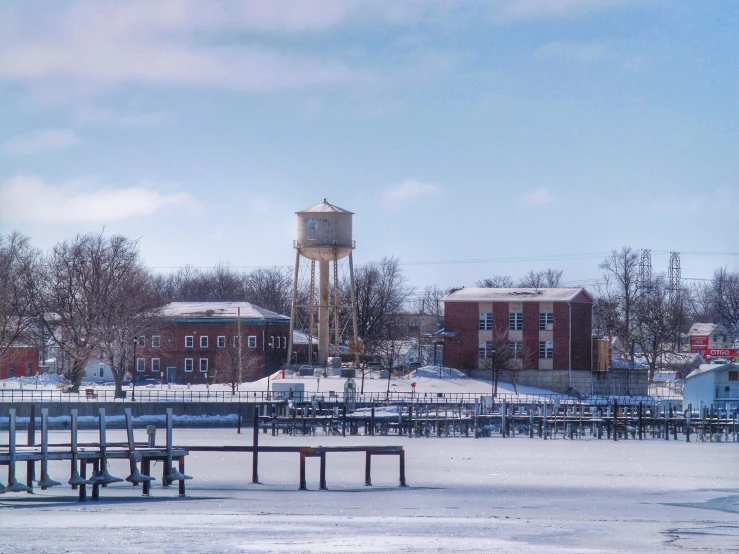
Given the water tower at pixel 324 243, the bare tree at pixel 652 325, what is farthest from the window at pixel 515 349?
the bare tree at pixel 652 325

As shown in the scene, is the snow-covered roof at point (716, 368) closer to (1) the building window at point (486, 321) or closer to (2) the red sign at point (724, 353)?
Answer: (1) the building window at point (486, 321)

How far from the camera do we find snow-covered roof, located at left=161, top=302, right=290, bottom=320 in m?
104

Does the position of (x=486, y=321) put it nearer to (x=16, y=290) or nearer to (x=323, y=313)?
(x=323, y=313)

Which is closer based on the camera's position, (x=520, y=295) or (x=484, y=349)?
(x=484, y=349)

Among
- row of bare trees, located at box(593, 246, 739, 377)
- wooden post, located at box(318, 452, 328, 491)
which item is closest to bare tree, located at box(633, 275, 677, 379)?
row of bare trees, located at box(593, 246, 739, 377)

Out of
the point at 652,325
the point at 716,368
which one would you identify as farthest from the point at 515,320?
the point at 652,325

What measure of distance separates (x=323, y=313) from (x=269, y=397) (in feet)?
47.5

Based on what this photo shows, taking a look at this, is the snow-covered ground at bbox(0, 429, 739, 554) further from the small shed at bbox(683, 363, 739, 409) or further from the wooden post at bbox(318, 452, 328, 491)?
the small shed at bbox(683, 363, 739, 409)

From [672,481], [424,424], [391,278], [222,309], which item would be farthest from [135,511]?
[391,278]

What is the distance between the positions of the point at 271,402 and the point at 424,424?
981cm

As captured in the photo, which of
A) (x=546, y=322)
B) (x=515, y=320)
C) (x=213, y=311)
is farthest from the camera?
(x=213, y=311)

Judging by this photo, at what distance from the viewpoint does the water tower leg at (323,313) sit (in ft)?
290

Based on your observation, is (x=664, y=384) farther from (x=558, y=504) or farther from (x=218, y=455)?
(x=558, y=504)

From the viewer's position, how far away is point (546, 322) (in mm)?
92938
